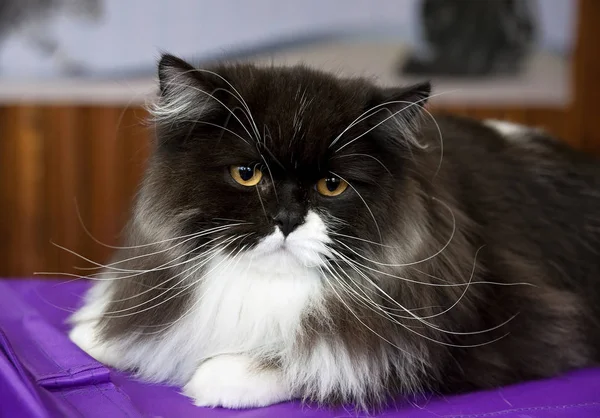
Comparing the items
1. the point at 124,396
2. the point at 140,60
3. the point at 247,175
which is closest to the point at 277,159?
the point at 247,175

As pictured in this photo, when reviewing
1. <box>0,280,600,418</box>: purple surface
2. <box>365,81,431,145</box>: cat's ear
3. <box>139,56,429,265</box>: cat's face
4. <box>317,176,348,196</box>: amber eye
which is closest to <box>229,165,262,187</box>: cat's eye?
<box>139,56,429,265</box>: cat's face

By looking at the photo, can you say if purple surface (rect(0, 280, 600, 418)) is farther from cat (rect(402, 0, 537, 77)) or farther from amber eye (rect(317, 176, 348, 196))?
cat (rect(402, 0, 537, 77))

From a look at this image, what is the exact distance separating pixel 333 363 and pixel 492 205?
2.04 feet

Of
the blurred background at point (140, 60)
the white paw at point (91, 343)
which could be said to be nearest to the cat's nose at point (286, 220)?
the white paw at point (91, 343)

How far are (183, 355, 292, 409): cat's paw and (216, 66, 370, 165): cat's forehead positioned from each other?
0.41 meters

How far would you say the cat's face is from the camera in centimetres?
133

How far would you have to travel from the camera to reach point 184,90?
139cm

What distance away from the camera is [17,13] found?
3.36 metres

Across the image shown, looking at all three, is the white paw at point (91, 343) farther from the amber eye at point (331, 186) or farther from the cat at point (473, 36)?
the cat at point (473, 36)

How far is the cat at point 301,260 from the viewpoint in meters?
1.35

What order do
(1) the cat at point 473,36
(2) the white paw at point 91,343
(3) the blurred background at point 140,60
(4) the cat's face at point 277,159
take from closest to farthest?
(4) the cat's face at point 277,159
(2) the white paw at point 91,343
(3) the blurred background at point 140,60
(1) the cat at point 473,36

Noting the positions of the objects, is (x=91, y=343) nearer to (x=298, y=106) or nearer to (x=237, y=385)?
(x=237, y=385)

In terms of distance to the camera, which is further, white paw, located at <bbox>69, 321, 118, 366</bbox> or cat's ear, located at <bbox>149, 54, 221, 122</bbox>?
white paw, located at <bbox>69, 321, 118, 366</bbox>

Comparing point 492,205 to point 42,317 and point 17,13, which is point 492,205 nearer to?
point 42,317
